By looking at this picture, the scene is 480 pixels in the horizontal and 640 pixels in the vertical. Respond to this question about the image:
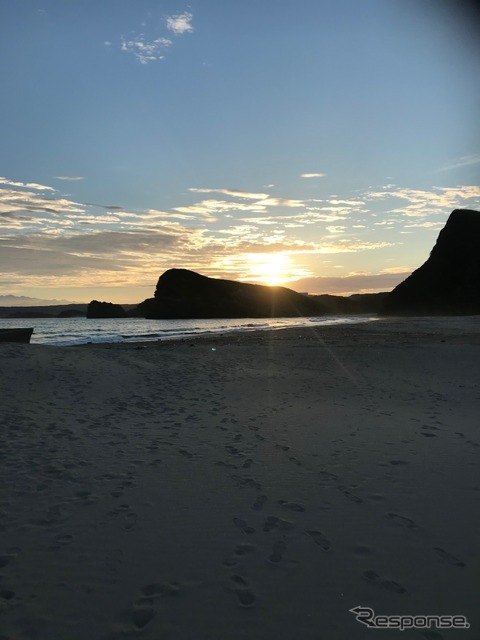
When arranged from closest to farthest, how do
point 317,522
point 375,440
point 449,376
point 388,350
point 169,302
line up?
1. point 317,522
2. point 375,440
3. point 449,376
4. point 388,350
5. point 169,302

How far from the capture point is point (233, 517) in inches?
203

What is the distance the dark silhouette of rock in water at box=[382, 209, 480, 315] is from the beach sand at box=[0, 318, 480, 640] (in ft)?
290

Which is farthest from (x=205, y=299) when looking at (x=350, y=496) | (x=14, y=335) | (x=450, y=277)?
(x=350, y=496)

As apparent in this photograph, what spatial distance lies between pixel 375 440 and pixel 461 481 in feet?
7.27

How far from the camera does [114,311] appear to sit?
18300 cm

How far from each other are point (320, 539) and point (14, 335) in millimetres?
27881

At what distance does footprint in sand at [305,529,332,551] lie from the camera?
4.52 m

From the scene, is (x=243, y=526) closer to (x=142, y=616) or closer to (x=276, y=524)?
(x=276, y=524)

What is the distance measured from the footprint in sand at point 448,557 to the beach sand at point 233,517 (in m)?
0.02

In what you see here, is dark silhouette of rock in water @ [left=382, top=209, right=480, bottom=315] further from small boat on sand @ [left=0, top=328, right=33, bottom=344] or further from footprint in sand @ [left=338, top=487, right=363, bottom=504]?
footprint in sand @ [left=338, top=487, right=363, bottom=504]

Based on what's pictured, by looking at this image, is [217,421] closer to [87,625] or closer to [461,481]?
[461,481]

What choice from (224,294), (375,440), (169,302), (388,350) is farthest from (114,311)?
(375,440)

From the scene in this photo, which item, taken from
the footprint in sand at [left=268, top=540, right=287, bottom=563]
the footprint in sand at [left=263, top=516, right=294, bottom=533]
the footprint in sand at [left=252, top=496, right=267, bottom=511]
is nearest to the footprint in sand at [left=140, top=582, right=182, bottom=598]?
the footprint in sand at [left=268, top=540, right=287, bottom=563]

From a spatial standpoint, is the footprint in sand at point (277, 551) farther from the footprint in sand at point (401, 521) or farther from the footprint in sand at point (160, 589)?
the footprint in sand at point (401, 521)
